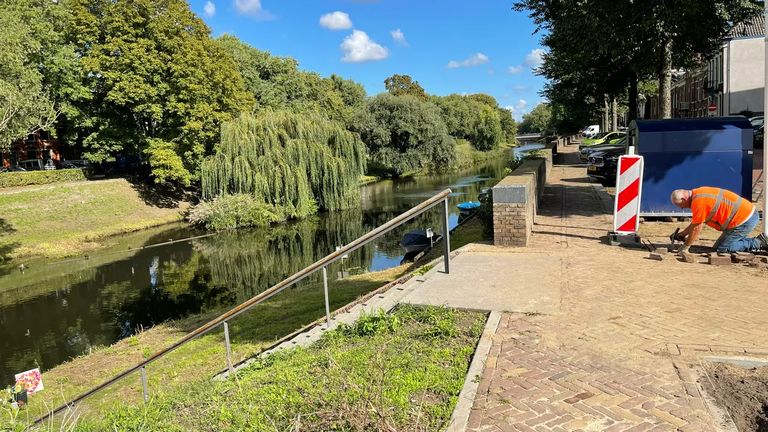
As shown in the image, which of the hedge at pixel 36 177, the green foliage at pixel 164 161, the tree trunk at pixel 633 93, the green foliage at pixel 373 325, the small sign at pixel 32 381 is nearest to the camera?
the green foliage at pixel 373 325

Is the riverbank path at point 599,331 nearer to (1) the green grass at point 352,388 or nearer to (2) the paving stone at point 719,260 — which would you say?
(2) the paving stone at point 719,260

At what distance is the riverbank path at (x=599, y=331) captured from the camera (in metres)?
3.39

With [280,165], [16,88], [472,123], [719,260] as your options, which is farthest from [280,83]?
[719,260]

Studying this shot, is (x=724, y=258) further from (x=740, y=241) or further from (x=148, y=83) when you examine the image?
(x=148, y=83)

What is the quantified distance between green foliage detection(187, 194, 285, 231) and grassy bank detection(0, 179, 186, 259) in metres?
5.16

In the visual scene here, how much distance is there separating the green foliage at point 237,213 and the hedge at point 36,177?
12.0m

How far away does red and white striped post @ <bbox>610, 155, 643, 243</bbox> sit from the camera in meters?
8.16

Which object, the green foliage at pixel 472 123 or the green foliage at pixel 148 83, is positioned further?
the green foliage at pixel 472 123

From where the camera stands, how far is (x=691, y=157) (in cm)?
970

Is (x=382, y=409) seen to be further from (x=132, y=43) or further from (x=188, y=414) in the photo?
(x=132, y=43)

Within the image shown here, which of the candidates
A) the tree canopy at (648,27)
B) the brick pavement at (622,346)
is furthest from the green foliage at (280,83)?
the brick pavement at (622,346)

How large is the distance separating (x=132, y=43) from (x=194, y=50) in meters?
3.68

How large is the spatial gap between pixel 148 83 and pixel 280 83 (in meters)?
19.7

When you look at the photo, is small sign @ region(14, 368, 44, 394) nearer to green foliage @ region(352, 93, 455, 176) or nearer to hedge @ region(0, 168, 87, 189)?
hedge @ region(0, 168, 87, 189)
